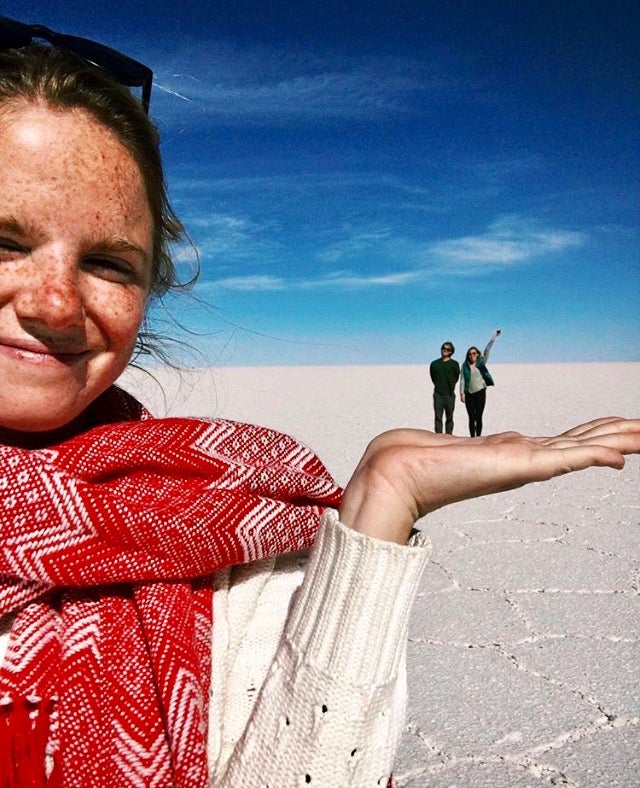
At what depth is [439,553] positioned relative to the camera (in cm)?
423

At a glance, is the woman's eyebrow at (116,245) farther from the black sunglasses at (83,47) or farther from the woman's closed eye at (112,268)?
the black sunglasses at (83,47)

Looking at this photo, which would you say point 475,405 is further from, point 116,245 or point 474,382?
point 116,245

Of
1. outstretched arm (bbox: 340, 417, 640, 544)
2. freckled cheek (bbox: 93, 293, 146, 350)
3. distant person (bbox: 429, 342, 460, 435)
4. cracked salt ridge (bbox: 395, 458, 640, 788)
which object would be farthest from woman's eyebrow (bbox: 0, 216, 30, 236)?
distant person (bbox: 429, 342, 460, 435)

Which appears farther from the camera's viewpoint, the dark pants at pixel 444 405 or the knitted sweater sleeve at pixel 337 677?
the dark pants at pixel 444 405

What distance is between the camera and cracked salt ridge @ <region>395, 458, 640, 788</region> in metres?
2.16

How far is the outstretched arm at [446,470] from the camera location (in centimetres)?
89

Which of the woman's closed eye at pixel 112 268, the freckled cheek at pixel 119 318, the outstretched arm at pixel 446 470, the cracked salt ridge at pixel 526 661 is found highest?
the woman's closed eye at pixel 112 268

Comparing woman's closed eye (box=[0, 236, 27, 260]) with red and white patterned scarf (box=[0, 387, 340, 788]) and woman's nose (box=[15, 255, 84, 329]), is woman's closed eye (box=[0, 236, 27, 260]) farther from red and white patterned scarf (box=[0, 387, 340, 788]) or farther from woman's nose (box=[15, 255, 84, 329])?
red and white patterned scarf (box=[0, 387, 340, 788])

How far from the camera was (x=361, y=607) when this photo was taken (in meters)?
0.89

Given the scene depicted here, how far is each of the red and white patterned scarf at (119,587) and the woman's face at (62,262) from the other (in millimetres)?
115

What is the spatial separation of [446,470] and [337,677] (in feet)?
0.91

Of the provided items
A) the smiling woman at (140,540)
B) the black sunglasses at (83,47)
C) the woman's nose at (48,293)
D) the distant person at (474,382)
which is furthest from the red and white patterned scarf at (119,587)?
the distant person at (474,382)

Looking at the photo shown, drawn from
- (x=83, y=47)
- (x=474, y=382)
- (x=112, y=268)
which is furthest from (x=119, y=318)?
(x=474, y=382)

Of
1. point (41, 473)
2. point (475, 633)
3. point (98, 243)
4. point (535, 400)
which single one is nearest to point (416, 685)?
point (475, 633)
